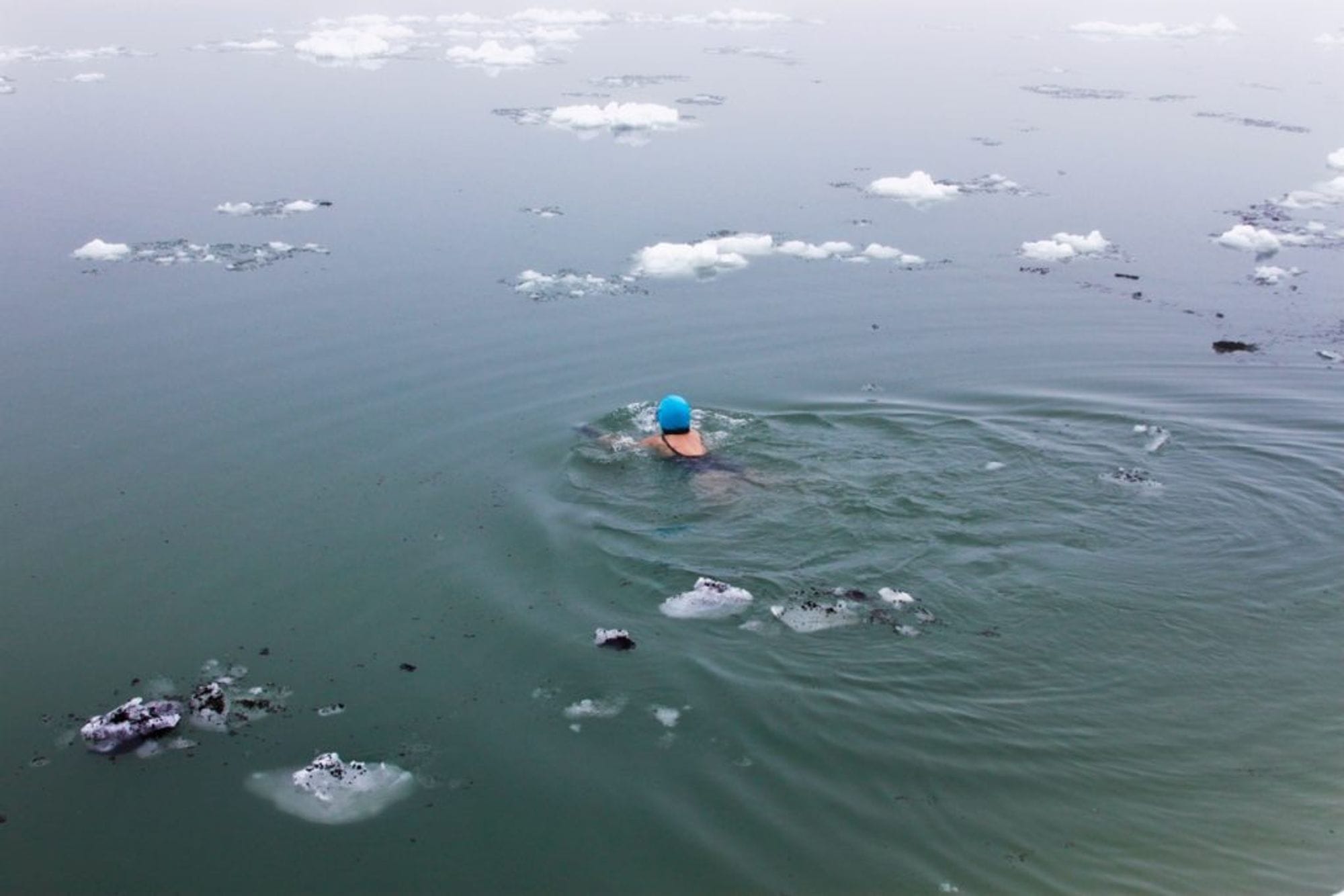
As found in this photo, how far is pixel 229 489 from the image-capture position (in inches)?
498

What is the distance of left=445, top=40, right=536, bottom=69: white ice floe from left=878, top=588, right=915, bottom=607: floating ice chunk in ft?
95.4

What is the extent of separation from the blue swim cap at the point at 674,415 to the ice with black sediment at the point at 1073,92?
2311 centimetres

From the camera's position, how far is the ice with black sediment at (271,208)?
21.2 m

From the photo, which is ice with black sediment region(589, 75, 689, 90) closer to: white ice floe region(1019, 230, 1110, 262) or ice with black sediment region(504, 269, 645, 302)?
ice with black sediment region(504, 269, 645, 302)

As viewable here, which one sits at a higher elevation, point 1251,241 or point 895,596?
point 1251,241

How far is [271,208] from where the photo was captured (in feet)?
70.5

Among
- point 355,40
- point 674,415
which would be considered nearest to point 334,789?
point 674,415

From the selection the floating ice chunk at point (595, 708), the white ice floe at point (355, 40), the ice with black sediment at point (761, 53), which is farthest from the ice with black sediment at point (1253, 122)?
the floating ice chunk at point (595, 708)

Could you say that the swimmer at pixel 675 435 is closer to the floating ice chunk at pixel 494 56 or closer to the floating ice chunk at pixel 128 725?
the floating ice chunk at pixel 128 725

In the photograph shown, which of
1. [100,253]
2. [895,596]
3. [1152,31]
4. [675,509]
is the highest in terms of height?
[100,253]

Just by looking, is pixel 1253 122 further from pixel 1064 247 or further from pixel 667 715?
pixel 667 715

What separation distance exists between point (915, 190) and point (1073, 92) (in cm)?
1322

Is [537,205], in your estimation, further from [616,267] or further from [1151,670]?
[1151,670]

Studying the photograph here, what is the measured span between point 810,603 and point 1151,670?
2.89 metres
